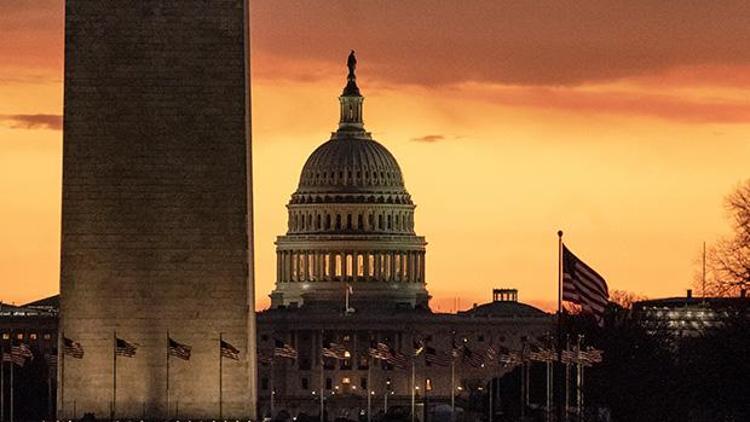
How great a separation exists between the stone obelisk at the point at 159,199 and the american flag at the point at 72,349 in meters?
0.89

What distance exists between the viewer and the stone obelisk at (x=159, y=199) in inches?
5423

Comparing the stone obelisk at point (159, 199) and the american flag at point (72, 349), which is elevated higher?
the stone obelisk at point (159, 199)

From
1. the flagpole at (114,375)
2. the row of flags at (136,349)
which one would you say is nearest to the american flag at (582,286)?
the row of flags at (136,349)

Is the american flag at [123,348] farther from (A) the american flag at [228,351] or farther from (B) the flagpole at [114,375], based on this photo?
(A) the american flag at [228,351]

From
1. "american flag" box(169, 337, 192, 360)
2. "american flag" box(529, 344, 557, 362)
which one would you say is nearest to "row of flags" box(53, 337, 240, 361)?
"american flag" box(169, 337, 192, 360)

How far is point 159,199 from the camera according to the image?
138 metres

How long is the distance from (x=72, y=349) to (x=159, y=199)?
572cm

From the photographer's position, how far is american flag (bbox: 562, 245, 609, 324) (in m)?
134

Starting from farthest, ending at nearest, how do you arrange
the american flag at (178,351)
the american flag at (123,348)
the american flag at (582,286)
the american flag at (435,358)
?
the american flag at (435,358) < the american flag at (123,348) < the american flag at (178,351) < the american flag at (582,286)

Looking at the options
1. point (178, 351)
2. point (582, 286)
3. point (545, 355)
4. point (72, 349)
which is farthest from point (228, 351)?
point (545, 355)

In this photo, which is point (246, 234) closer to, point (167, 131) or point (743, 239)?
point (167, 131)

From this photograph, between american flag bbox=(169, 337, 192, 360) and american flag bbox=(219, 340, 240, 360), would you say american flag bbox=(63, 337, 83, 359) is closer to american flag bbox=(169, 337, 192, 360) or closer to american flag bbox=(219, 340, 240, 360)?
american flag bbox=(169, 337, 192, 360)

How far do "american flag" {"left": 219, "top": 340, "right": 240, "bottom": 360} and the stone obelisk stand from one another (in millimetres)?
401

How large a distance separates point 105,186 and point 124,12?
580 cm
